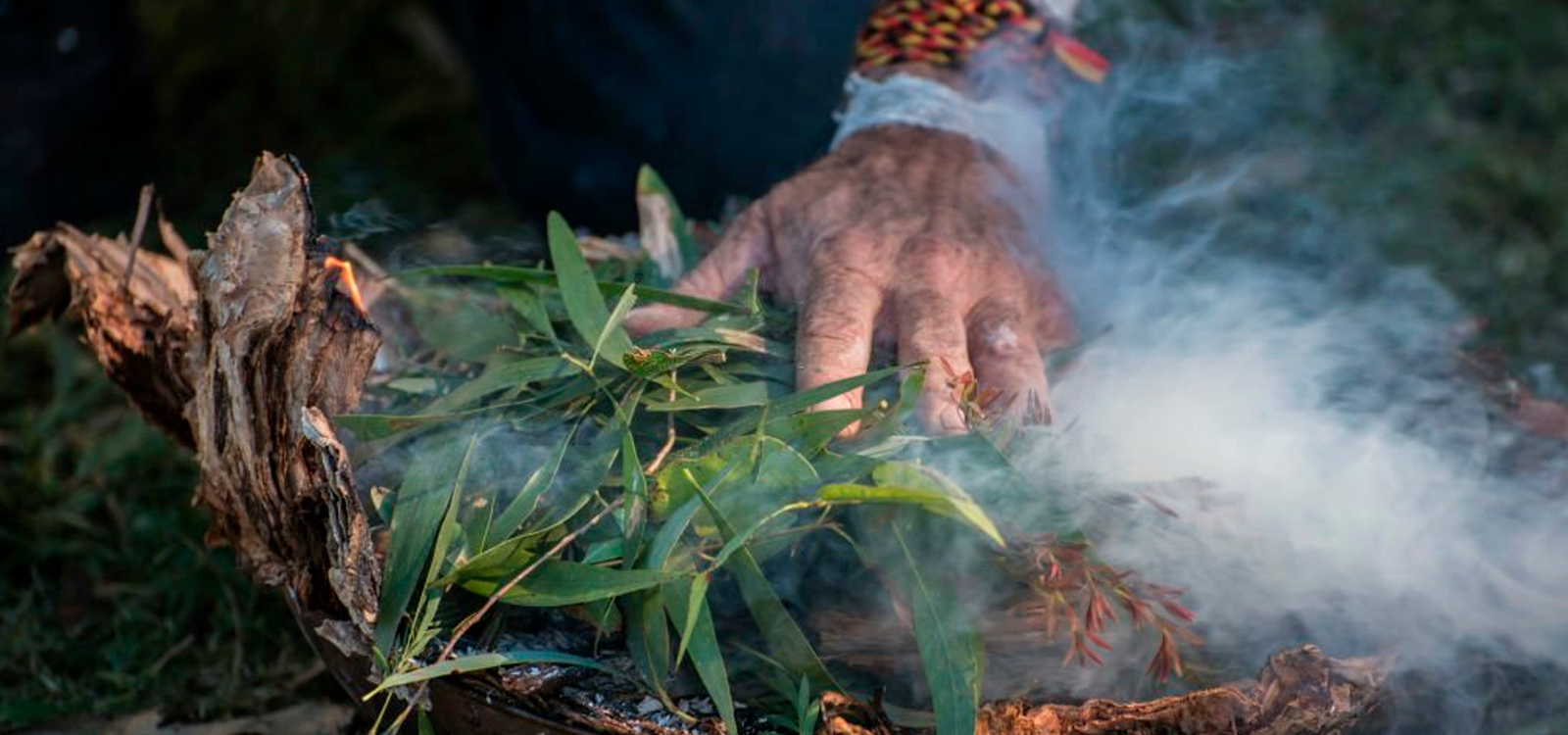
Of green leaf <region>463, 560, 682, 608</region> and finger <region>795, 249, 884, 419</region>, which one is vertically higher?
finger <region>795, 249, 884, 419</region>

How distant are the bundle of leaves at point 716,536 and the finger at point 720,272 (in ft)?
0.35

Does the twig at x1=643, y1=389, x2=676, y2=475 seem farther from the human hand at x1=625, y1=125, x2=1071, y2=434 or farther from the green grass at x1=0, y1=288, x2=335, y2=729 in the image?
the green grass at x1=0, y1=288, x2=335, y2=729

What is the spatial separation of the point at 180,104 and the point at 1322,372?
293 centimetres

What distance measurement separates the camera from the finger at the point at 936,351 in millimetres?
1221

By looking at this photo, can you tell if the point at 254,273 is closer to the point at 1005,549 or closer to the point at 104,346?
the point at 104,346

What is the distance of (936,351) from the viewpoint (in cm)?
131

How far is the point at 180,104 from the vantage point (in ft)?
11.8

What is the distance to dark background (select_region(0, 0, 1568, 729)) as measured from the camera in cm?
182

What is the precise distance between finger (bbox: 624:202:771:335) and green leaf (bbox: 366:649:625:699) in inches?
13.7

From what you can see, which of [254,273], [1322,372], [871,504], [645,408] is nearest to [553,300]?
[645,408]

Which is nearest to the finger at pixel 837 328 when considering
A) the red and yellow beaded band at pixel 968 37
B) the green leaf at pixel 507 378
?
the green leaf at pixel 507 378

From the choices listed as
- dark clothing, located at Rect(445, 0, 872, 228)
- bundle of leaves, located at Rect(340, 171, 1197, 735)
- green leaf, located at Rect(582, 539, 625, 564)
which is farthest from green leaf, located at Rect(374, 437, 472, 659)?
dark clothing, located at Rect(445, 0, 872, 228)

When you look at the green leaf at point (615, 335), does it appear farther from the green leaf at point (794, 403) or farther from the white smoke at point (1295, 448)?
the white smoke at point (1295, 448)

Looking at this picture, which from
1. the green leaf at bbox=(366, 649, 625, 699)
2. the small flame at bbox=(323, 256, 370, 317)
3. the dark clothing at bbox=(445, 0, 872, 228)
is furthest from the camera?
the dark clothing at bbox=(445, 0, 872, 228)
